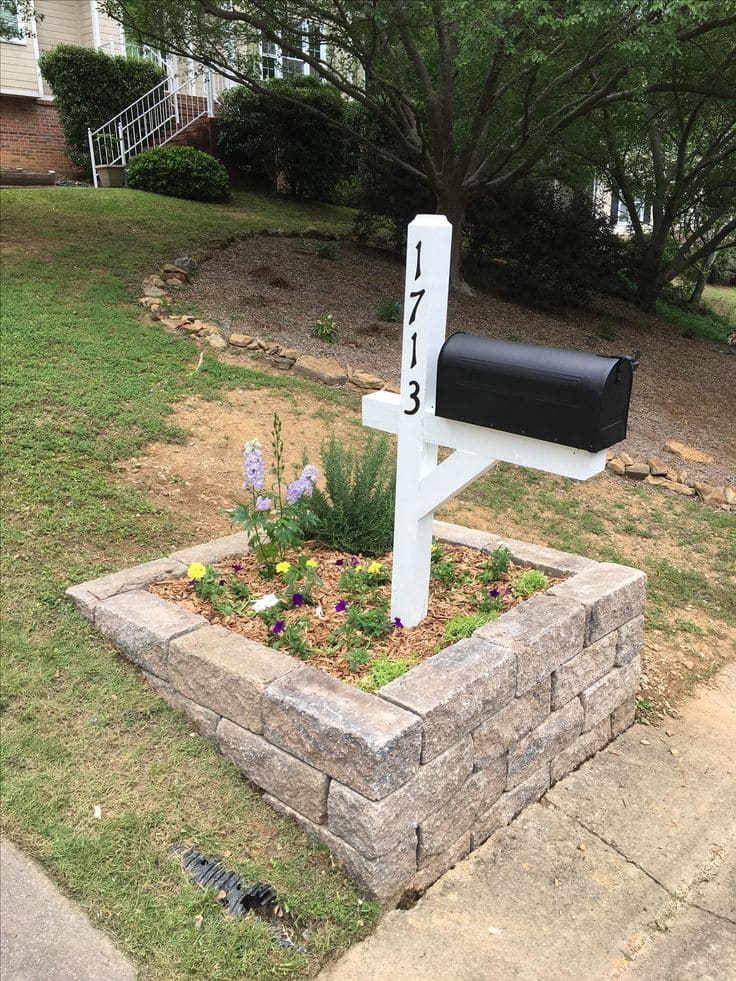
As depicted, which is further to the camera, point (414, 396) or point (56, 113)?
point (56, 113)

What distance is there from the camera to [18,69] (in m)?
15.9

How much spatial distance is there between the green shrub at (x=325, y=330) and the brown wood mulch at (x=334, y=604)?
4864mm

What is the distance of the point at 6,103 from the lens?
51.9 ft

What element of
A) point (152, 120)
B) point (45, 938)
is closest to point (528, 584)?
point (45, 938)

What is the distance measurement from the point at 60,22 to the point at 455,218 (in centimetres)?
1185

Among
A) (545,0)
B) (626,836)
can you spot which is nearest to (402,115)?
(545,0)

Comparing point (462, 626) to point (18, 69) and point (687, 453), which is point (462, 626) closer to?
point (687, 453)

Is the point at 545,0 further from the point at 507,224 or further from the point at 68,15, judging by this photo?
the point at 68,15

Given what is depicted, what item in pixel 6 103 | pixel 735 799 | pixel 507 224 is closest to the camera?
pixel 735 799

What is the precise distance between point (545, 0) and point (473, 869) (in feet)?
21.0

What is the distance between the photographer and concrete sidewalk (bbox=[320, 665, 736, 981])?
2.18 meters

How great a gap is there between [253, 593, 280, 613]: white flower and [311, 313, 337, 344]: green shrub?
545cm

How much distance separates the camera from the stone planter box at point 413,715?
2258mm

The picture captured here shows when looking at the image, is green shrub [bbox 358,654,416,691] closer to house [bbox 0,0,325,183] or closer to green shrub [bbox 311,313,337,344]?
green shrub [bbox 311,313,337,344]
